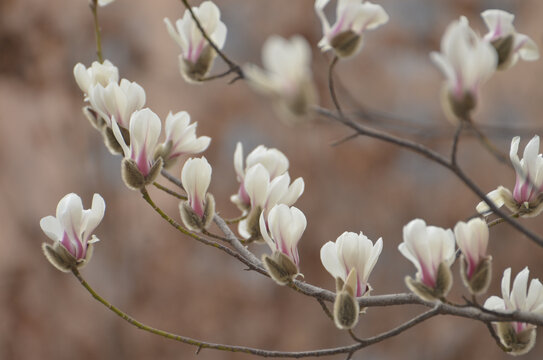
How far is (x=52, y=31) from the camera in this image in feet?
4.67

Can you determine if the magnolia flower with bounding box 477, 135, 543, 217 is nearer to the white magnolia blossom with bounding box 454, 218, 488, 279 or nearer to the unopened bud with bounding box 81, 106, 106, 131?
the white magnolia blossom with bounding box 454, 218, 488, 279

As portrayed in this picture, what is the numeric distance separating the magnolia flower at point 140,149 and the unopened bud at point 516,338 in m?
0.20

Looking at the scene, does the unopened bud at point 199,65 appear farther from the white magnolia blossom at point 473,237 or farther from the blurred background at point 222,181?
the blurred background at point 222,181

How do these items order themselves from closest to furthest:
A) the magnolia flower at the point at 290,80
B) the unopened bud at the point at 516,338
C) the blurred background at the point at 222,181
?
the magnolia flower at the point at 290,80
the unopened bud at the point at 516,338
the blurred background at the point at 222,181

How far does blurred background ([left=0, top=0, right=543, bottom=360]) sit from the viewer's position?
1363 mm

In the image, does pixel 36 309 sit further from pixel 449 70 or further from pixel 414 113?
pixel 449 70

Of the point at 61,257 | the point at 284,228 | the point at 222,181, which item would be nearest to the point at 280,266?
the point at 284,228

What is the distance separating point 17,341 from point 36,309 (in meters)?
0.07

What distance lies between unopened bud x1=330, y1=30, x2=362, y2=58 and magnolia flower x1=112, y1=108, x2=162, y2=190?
0.10 metres

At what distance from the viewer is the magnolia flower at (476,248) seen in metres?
0.30

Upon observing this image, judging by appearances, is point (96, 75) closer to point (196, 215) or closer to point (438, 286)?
point (196, 215)

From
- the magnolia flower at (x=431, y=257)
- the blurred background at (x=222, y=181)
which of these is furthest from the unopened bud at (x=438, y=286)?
the blurred background at (x=222, y=181)

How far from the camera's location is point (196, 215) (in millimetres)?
372

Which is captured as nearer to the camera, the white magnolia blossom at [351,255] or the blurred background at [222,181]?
the white magnolia blossom at [351,255]
